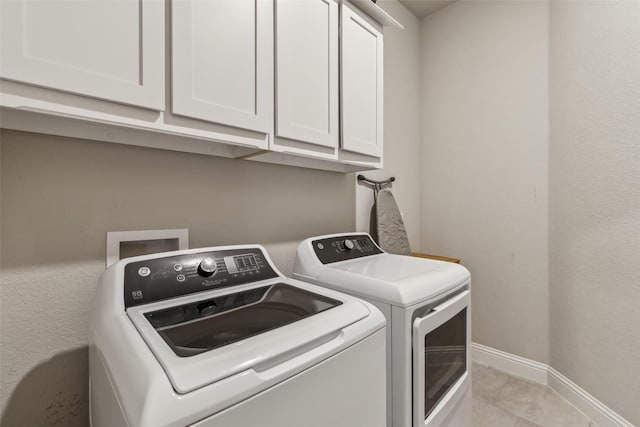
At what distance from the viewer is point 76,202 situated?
997 mm

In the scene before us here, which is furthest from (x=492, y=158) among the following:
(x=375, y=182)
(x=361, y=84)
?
(x=361, y=84)

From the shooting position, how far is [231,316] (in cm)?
84

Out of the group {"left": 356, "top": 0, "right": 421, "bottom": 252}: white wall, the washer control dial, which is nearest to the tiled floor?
{"left": 356, "top": 0, "right": 421, "bottom": 252}: white wall

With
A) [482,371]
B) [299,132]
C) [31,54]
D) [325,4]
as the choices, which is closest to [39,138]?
[31,54]

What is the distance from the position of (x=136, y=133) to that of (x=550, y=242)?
2.57m

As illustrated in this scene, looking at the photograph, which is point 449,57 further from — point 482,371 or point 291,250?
point 482,371

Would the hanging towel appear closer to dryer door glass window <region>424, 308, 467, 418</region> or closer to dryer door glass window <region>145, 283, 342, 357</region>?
dryer door glass window <region>424, 308, 467, 418</region>

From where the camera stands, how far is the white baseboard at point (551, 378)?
165 cm

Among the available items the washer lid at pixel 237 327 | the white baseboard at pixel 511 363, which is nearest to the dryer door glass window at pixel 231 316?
the washer lid at pixel 237 327

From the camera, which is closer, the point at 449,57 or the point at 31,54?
the point at 31,54

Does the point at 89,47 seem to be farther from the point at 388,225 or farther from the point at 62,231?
the point at 388,225

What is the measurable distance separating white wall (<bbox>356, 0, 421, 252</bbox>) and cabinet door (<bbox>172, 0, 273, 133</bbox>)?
4.05 feet

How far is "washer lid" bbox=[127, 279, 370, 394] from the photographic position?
0.58 m

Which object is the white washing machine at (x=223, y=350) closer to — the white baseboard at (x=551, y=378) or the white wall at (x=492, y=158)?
the white baseboard at (x=551, y=378)
